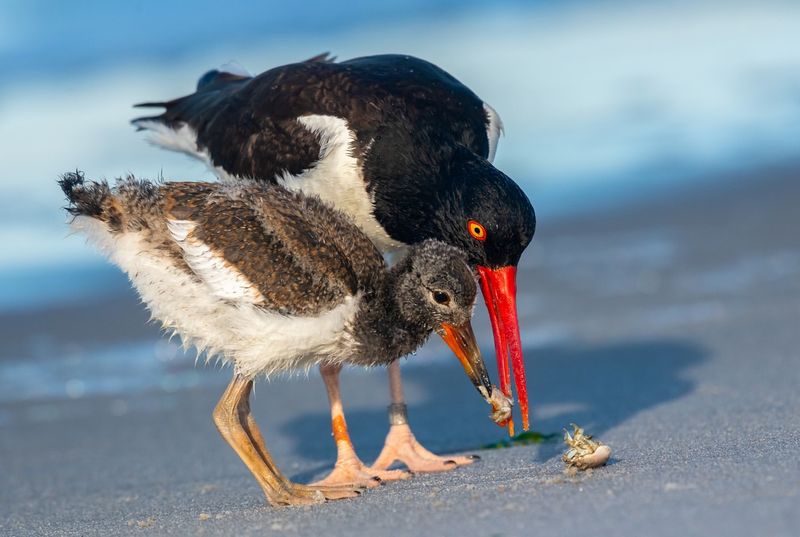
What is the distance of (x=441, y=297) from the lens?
17.3 feet

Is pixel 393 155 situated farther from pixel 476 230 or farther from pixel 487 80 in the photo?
pixel 487 80

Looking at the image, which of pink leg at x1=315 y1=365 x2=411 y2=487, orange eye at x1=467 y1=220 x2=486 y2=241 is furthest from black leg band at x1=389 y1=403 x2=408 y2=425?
orange eye at x1=467 y1=220 x2=486 y2=241

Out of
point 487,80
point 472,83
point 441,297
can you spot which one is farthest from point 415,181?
point 487,80

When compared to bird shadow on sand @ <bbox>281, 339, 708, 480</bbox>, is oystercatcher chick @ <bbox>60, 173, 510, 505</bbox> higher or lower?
higher

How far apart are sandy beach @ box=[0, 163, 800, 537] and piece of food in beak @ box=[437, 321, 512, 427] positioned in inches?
12.5

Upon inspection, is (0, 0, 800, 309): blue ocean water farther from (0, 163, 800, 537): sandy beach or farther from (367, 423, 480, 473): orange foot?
(367, 423, 480, 473): orange foot

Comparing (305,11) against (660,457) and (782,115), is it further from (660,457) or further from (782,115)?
(660,457)

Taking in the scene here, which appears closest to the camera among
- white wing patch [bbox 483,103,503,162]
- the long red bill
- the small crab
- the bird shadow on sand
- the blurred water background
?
the small crab

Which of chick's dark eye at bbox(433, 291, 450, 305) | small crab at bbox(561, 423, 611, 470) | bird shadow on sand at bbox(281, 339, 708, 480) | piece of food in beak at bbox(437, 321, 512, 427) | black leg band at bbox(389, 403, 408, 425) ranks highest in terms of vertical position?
chick's dark eye at bbox(433, 291, 450, 305)

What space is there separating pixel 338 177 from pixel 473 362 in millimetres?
1561

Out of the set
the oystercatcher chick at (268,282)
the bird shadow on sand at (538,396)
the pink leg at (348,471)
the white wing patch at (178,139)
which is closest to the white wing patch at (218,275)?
the oystercatcher chick at (268,282)

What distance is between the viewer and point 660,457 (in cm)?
515

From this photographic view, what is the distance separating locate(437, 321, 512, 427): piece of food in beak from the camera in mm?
5367

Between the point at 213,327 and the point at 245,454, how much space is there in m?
0.64
